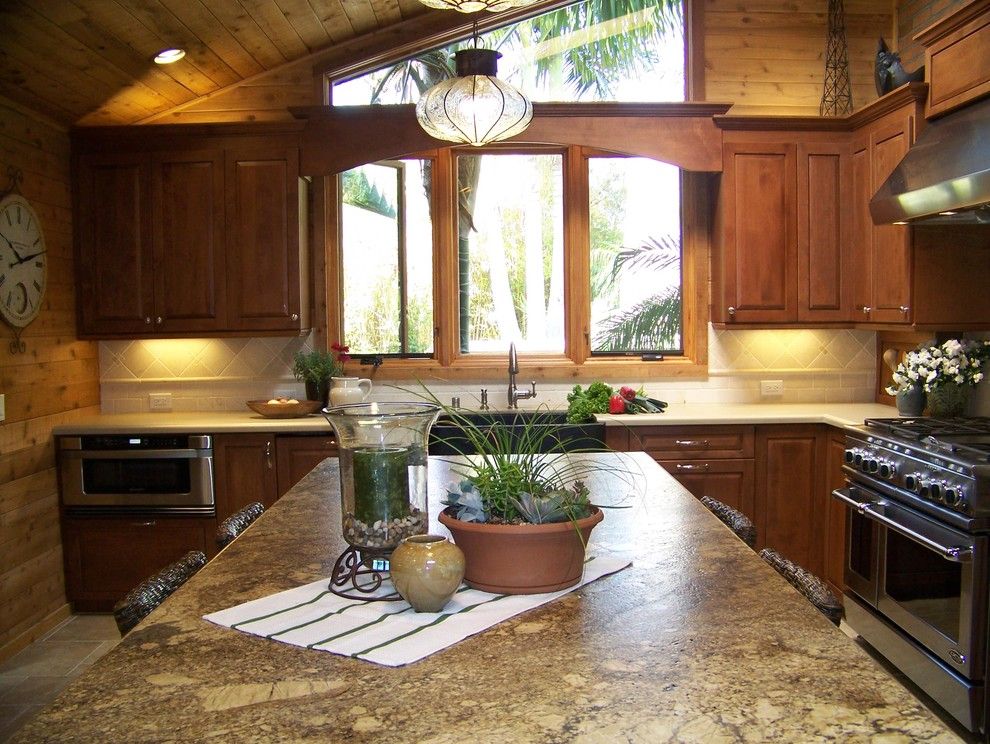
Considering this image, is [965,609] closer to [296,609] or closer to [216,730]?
[296,609]

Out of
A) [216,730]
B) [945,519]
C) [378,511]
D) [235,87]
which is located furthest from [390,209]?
[216,730]

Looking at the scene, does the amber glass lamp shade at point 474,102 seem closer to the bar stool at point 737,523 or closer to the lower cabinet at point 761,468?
the bar stool at point 737,523

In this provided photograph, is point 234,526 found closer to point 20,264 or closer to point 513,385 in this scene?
point 20,264

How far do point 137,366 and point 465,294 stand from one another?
1889 millimetres

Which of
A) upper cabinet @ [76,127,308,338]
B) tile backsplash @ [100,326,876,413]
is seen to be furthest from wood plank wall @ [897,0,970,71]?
upper cabinet @ [76,127,308,338]

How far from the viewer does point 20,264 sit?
163 inches

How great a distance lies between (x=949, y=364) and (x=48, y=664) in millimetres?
4084

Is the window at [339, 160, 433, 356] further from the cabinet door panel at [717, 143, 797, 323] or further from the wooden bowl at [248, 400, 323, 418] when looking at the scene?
the cabinet door panel at [717, 143, 797, 323]

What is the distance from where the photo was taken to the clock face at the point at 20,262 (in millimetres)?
3990

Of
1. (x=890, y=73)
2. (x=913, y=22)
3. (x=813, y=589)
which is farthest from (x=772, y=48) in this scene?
(x=813, y=589)

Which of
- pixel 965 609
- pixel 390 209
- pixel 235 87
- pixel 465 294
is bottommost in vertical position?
pixel 965 609

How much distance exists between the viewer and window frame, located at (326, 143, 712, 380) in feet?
16.6

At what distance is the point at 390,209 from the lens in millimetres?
5117

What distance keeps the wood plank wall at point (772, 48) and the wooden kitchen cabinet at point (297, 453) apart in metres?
2.87
